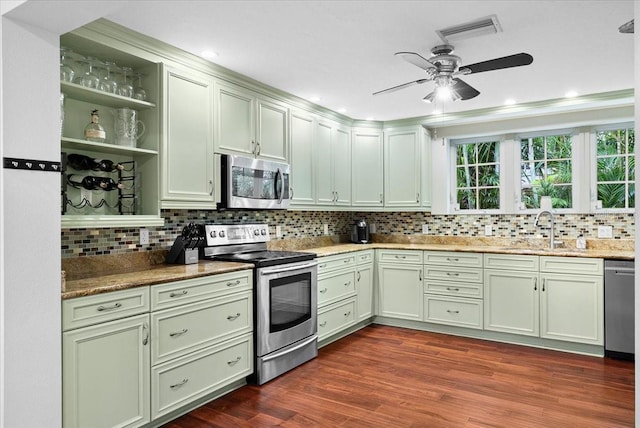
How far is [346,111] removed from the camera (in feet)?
15.6

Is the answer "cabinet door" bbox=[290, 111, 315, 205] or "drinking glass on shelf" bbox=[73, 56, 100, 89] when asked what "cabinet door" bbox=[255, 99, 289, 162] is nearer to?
"cabinet door" bbox=[290, 111, 315, 205]

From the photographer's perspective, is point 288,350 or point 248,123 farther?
point 248,123

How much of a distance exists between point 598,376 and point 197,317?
299cm

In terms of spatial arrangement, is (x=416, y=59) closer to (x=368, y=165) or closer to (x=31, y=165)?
(x=31, y=165)

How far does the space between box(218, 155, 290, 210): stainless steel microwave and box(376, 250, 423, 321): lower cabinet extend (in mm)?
1474

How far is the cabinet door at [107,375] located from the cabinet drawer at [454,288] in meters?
2.99

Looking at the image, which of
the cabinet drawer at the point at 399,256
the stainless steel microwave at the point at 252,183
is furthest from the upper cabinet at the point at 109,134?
the cabinet drawer at the point at 399,256

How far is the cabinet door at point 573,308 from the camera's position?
12.6 feet

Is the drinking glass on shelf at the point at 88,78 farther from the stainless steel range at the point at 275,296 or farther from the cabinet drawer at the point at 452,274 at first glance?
the cabinet drawer at the point at 452,274

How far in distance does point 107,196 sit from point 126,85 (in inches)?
28.6

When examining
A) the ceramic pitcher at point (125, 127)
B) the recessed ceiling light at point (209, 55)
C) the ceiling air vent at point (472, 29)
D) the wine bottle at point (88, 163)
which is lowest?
the wine bottle at point (88, 163)

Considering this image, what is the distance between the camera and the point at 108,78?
2.75m

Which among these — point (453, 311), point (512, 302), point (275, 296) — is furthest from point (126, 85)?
point (512, 302)

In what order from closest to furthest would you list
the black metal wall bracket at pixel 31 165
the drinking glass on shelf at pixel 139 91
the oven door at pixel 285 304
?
1. the black metal wall bracket at pixel 31 165
2. the drinking glass on shelf at pixel 139 91
3. the oven door at pixel 285 304
